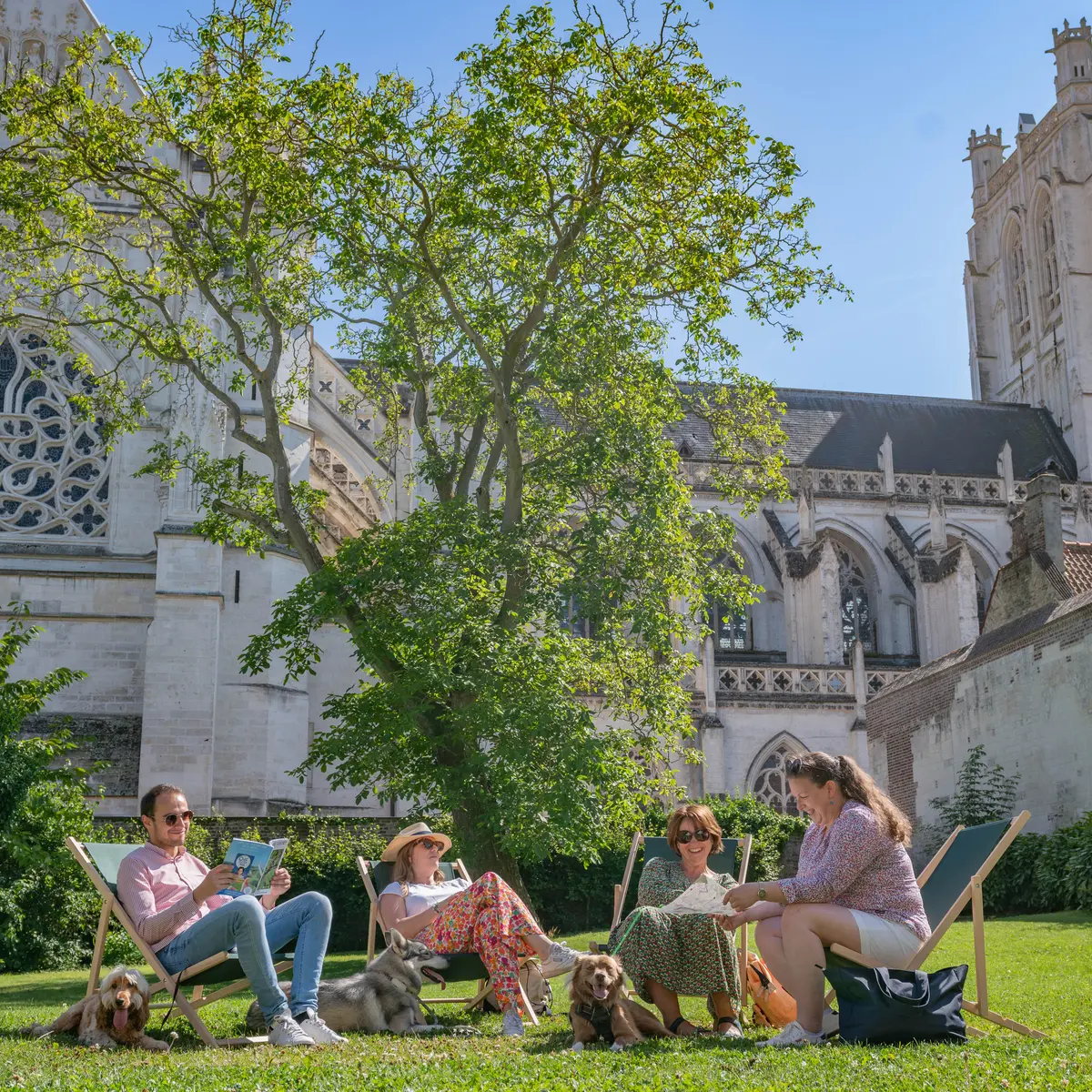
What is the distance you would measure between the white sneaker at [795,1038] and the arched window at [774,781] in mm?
20748

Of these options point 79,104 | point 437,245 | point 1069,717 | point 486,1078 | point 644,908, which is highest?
point 79,104

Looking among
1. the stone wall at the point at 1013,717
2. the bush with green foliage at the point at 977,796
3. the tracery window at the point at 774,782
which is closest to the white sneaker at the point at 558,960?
the stone wall at the point at 1013,717

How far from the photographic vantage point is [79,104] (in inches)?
472

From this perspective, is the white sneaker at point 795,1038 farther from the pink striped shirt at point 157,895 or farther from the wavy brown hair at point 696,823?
the pink striped shirt at point 157,895

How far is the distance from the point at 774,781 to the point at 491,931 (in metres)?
21.0

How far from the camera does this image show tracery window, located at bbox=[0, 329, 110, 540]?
69.1ft

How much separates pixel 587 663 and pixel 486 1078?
24.6 ft

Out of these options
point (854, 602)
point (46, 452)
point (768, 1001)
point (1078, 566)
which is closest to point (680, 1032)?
point (768, 1001)

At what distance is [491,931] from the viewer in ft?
19.6

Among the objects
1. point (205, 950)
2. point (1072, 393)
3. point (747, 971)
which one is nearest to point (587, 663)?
point (747, 971)

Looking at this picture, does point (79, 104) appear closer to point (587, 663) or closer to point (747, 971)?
point (587, 663)

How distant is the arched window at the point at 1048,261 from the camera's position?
38469 mm

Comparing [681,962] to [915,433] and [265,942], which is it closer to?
[265,942]

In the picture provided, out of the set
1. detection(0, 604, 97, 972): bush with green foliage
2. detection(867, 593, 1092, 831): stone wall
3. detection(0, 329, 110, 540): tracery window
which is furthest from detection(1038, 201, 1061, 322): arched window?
detection(0, 604, 97, 972): bush with green foliage
